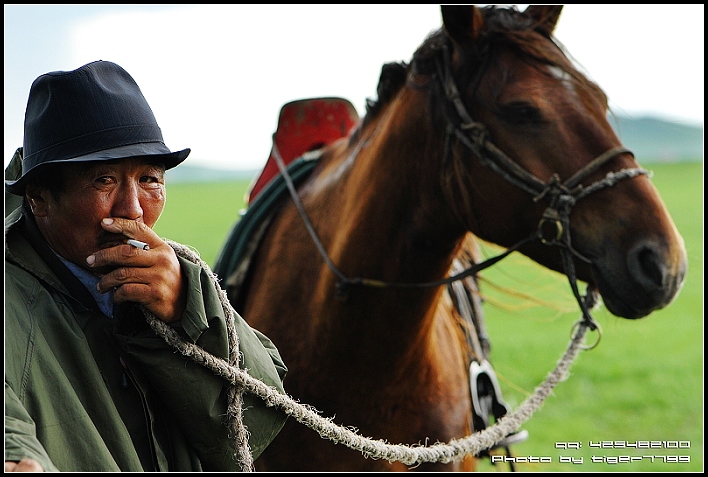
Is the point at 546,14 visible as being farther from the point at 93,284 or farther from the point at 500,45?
the point at 93,284

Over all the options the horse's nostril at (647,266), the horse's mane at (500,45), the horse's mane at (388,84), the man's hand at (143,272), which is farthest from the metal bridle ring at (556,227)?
the man's hand at (143,272)

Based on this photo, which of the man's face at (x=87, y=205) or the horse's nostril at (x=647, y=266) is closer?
the man's face at (x=87, y=205)

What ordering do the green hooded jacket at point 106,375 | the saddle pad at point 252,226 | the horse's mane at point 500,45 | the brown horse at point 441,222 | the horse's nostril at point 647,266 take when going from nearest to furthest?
1. the green hooded jacket at point 106,375
2. the horse's nostril at point 647,266
3. the brown horse at point 441,222
4. the horse's mane at point 500,45
5. the saddle pad at point 252,226

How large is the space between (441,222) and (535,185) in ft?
1.15

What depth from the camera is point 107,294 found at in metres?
1.46

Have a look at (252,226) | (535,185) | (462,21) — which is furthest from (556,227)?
(252,226)

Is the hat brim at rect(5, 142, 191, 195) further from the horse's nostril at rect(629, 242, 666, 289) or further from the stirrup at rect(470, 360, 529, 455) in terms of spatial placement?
the stirrup at rect(470, 360, 529, 455)

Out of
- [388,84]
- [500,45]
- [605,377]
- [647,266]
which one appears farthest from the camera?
[605,377]

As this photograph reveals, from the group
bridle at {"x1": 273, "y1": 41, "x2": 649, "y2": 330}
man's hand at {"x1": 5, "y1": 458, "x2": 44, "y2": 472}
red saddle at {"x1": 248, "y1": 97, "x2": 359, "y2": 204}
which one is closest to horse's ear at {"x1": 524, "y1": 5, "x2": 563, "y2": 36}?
bridle at {"x1": 273, "y1": 41, "x2": 649, "y2": 330}

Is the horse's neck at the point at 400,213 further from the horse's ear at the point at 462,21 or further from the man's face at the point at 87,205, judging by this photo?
the man's face at the point at 87,205

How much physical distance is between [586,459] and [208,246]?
13066mm

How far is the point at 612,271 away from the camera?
7.14ft

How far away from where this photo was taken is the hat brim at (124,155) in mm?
1360

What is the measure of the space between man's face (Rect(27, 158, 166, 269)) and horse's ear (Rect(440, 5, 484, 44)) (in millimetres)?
1370
